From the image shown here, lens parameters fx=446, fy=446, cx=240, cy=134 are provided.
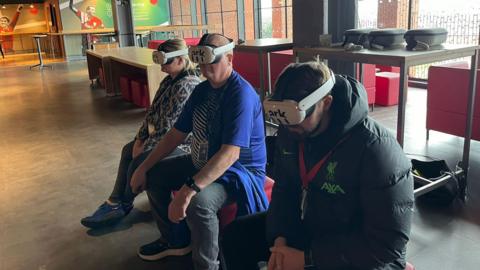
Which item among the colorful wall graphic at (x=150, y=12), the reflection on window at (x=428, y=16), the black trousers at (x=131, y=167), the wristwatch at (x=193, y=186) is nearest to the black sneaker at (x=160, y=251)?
the black trousers at (x=131, y=167)

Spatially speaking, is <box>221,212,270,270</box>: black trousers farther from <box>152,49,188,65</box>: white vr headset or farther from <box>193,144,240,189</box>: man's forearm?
<box>152,49,188,65</box>: white vr headset

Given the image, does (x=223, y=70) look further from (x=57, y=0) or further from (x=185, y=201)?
(x=57, y=0)

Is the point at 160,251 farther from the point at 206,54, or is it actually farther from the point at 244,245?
the point at 206,54

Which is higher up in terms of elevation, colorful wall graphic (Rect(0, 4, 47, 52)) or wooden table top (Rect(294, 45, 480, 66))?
colorful wall graphic (Rect(0, 4, 47, 52))

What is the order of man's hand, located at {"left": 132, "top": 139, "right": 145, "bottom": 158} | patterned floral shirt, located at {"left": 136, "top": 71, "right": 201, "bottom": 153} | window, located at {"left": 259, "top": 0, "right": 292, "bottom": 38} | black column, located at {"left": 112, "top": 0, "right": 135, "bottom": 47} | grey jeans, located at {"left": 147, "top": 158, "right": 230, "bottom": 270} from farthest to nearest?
black column, located at {"left": 112, "top": 0, "right": 135, "bottom": 47} → window, located at {"left": 259, "top": 0, "right": 292, "bottom": 38} → man's hand, located at {"left": 132, "top": 139, "right": 145, "bottom": 158} → patterned floral shirt, located at {"left": 136, "top": 71, "right": 201, "bottom": 153} → grey jeans, located at {"left": 147, "top": 158, "right": 230, "bottom": 270}

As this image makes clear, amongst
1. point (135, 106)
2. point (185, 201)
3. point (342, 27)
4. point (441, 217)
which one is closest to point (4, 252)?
point (185, 201)

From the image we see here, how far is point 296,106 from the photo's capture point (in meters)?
1.22

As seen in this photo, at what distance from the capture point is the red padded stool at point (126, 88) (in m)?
7.02

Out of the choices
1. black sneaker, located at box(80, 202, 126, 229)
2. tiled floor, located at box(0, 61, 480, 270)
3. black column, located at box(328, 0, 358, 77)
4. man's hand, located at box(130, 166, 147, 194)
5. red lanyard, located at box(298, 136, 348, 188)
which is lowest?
tiled floor, located at box(0, 61, 480, 270)

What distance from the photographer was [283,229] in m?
1.48

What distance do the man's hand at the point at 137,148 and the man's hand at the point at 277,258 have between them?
135 centimetres

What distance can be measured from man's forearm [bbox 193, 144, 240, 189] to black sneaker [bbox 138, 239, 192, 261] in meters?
0.66

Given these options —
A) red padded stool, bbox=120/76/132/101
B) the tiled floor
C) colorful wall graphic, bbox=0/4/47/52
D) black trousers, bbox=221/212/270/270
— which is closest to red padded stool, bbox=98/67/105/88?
red padded stool, bbox=120/76/132/101

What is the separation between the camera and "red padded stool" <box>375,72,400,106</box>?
5.82 metres
